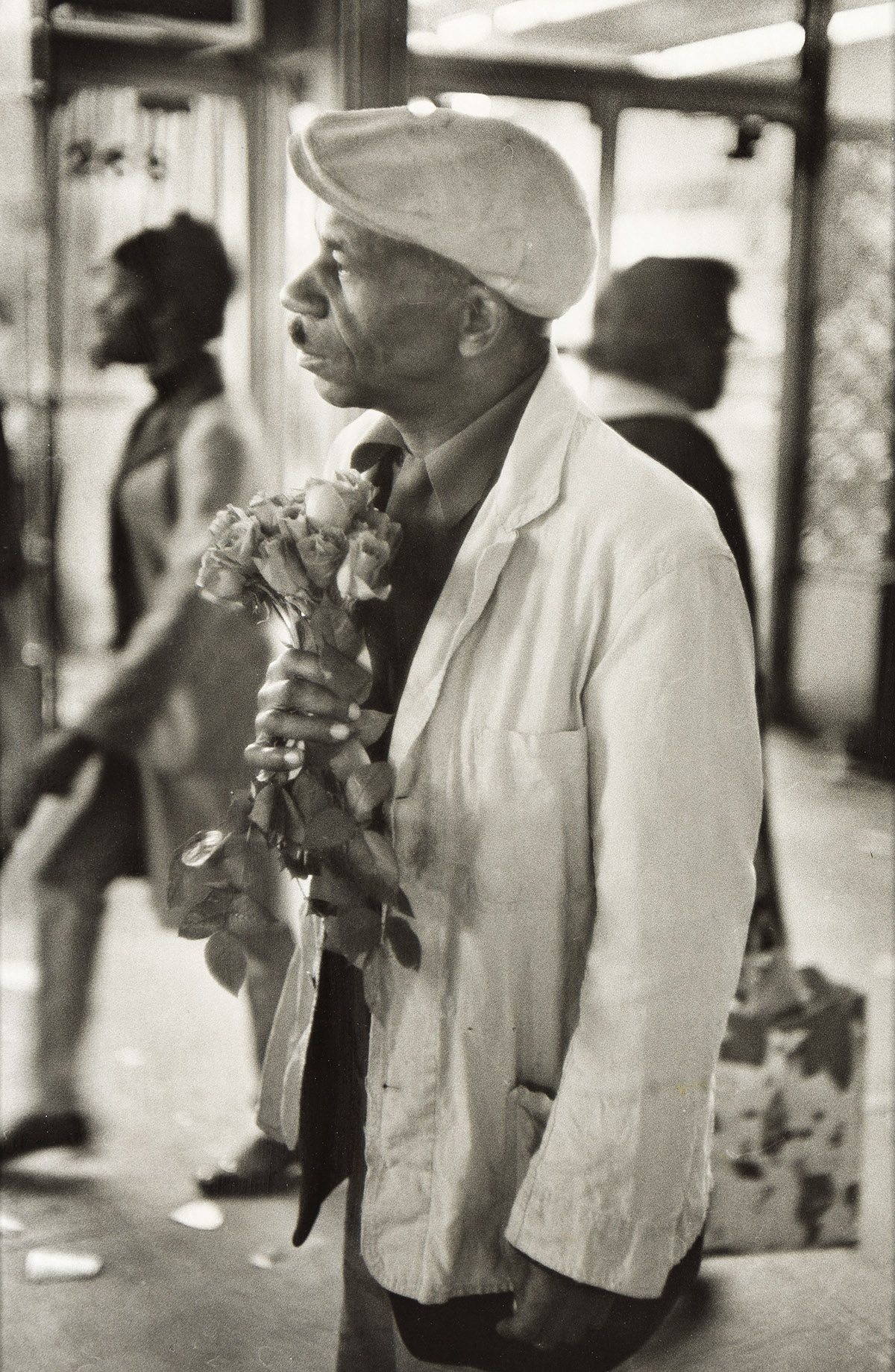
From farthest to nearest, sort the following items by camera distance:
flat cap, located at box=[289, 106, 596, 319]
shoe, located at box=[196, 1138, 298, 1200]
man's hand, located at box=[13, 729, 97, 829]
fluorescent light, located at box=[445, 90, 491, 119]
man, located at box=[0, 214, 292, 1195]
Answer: man's hand, located at box=[13, 729, 97, 829] < shoe, located at box=[196, 1138, 298, 1200] < man, located at box=[0, 214, 292, 1195] < fluorescent light, located at box=[445, 90, 491, 119] < flat cap, located at box=[289, 106, 596, 319]

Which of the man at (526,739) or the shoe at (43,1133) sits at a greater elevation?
the man at (526,739)

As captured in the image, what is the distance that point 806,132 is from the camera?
4.95 feet

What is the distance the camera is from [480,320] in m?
1.21

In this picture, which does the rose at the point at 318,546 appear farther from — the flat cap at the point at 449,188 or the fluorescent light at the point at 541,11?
the fluorescent light at the point at 541,11

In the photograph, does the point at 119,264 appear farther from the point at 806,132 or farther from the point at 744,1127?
the point at 744,1127

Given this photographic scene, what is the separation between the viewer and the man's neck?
1244 mm

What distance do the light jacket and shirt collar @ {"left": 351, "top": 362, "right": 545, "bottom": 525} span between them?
3 cm

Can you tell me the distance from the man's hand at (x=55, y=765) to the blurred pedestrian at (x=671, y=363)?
956 millimetres

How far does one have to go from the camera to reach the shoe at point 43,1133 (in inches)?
88.8

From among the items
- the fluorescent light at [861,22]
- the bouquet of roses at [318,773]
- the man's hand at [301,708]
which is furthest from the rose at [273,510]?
the fluorescent light at [861,22]

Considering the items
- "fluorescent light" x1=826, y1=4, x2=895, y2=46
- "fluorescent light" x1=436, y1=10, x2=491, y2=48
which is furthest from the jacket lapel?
"fluorescent light" x1=826, y1=4, x2=895, y2=46

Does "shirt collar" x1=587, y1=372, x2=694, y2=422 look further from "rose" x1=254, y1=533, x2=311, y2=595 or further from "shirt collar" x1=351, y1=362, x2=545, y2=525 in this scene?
"rose" x1=254, y1=533, x2=311, y2=595

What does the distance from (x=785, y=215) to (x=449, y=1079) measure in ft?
3.32

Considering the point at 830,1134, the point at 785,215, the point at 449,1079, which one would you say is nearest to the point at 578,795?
the point at 449,1079
